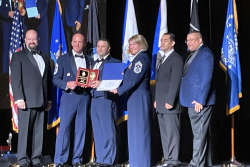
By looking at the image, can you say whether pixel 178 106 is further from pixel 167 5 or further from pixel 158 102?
pixel 167 5

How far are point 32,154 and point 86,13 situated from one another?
7.67ft

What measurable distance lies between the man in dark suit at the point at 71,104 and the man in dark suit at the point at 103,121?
166mm

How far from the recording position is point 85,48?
5.71 m

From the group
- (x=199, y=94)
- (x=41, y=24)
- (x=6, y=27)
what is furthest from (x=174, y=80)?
(x=6, y=27)

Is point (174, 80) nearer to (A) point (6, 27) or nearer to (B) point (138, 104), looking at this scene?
(B) point (138, 104)

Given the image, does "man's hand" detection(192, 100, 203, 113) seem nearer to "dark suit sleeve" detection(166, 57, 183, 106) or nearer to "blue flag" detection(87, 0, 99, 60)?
"dark suit sleeve" detection(166, 57, 183, 106)

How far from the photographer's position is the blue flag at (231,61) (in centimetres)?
524

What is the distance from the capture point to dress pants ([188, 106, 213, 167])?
15.0 feet

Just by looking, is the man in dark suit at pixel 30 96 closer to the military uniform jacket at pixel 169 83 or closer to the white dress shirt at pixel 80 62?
the white dress shirt at pixel 80 62

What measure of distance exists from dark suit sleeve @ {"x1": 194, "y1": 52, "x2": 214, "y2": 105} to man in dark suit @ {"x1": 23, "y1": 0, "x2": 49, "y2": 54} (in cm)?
250

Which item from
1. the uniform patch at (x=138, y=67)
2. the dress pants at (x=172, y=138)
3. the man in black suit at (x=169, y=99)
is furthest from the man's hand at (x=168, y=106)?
the uniform patch at (x=138, y=67)

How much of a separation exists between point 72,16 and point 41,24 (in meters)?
0.51

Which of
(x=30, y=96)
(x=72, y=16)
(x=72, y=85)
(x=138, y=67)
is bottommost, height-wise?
(x=30, y=96)

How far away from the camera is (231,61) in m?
5.32
